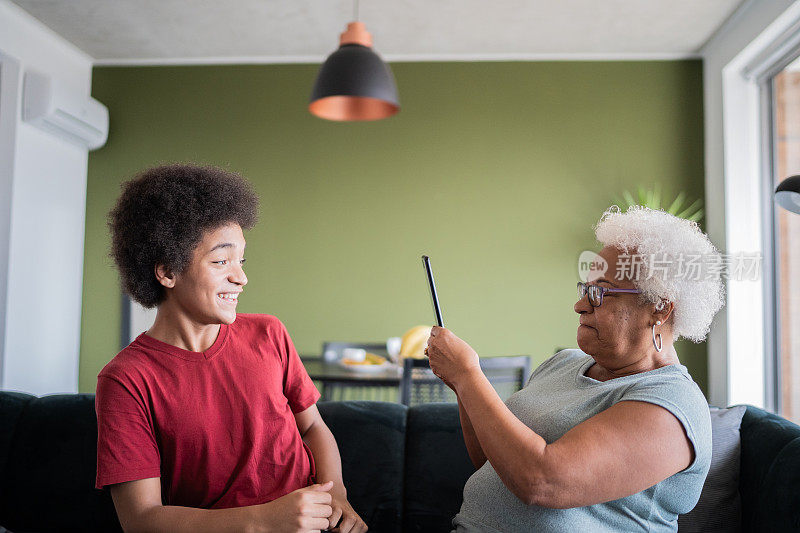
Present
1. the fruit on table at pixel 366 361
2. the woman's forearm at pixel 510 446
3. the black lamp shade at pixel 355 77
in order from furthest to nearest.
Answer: the fruit on table at pixel 366 361
the black lamp shade at pixel 355 77
the woman's forearm at pixel 510 446

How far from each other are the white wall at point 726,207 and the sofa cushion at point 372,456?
269cm

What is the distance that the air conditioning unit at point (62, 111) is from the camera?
11.9ft

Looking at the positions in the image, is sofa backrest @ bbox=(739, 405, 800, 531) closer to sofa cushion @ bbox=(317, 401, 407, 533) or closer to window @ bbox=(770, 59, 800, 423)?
sofa cushion @ bbox=(317, 401, 407, 533)

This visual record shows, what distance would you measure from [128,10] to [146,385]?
3.13 metres

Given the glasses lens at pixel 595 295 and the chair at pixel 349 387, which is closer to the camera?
the glasses lens at pixel 595 295

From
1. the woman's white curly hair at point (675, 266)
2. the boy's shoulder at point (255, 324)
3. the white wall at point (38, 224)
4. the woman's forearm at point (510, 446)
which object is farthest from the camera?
the white wall at point (38, 224)

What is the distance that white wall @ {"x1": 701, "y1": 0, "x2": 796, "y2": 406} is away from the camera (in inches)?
139

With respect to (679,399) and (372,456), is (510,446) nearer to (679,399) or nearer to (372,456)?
(679,399)

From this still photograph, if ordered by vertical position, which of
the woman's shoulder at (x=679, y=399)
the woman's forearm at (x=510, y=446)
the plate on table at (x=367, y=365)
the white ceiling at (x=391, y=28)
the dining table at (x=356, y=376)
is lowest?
the dining table at (x=356, y=376)

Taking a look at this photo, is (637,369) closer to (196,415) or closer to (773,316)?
(196,415)

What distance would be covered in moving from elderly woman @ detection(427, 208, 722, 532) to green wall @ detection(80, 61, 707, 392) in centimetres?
274

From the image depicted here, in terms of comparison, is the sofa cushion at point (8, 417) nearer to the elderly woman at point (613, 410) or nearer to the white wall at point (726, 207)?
the elderly woman at point (613, 410)

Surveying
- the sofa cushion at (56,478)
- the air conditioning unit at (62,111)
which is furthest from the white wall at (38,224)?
the sofa cushion at (56,478)

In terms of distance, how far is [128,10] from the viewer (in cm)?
354
